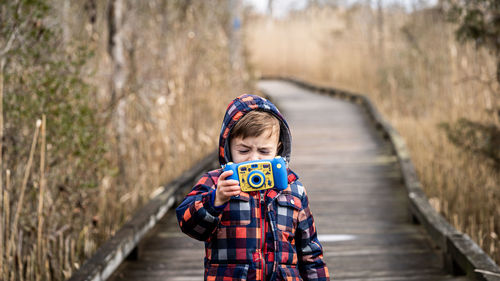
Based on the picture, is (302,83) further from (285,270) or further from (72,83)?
(285,270)

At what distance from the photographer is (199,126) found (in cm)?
740

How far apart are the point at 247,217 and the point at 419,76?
8756mm

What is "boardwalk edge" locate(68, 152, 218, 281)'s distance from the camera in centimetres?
322

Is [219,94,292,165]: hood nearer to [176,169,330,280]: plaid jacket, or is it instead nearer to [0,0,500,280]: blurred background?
[176,169,330,280]: plaid jacket

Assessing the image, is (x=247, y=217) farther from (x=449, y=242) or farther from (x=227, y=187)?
(x=449, y=242)

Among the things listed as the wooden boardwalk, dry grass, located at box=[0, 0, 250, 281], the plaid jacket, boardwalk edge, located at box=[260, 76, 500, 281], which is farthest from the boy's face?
the wooden boardwalk

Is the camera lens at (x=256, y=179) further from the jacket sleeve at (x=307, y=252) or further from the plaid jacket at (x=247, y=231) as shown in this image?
the jacket sleeve at (x=307, y=252)

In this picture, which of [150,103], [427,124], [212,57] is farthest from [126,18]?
[427,124]

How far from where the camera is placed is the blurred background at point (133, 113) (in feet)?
11.5

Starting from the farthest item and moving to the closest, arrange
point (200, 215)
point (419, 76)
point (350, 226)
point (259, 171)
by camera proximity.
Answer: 1. point (419, 76)
2. point (350, 226)
3. point (200, 215)
4. point (259, 171)

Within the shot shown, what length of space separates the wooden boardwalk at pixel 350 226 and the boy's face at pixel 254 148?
182 cm

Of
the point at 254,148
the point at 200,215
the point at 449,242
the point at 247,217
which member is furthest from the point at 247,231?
the point at 449,242

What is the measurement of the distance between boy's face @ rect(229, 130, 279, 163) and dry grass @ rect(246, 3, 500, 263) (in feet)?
6.97

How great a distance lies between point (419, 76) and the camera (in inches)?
412
